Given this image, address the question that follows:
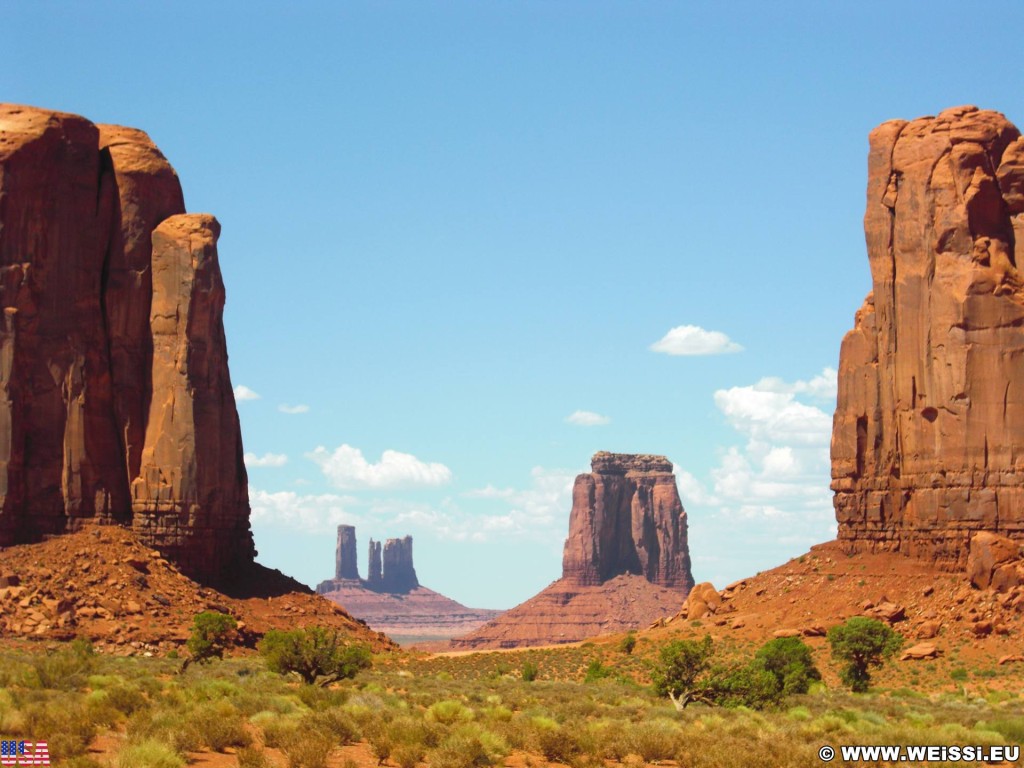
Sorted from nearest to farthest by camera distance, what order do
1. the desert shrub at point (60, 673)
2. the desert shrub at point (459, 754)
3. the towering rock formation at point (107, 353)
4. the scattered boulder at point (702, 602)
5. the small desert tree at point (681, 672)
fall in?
the desert shrub at point (459, 754), the desert shrub at point (60, 673), the small desert tree at point (681, 672), the towering rock formation at point (107, 353), the scattered boulder at point (702, 602)

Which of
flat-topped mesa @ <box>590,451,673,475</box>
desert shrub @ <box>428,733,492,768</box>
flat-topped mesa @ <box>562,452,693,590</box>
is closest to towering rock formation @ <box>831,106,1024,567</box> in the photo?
desert shrub @ <box>428,733,492,768</box>

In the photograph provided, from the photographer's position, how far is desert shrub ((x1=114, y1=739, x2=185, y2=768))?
24297 millimetres

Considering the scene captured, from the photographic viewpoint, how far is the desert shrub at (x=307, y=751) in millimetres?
26219

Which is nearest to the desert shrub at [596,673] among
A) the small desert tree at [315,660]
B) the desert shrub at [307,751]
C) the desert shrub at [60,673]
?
the small desert tree at [315,660]

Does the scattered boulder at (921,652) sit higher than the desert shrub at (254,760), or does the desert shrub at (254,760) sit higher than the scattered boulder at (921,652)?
the scattered boulder at (921,652)

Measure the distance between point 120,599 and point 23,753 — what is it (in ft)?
125

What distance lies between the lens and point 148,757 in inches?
978

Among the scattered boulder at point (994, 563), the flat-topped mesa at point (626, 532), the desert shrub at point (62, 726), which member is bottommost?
the desert shrub at point (62, 726)

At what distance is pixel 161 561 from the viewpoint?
6588 centimetres

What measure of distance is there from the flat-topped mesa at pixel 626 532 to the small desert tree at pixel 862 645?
128 m

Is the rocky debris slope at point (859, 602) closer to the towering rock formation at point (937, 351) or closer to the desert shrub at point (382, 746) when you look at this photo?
the towering rock formation at point (937, 351)

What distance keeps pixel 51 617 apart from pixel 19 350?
1243 centimetres

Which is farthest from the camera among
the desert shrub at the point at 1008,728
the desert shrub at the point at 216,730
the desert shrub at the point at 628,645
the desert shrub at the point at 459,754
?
the desert shrub at the point at 628,645

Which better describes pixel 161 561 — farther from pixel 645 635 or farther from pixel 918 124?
pixel 918 124
